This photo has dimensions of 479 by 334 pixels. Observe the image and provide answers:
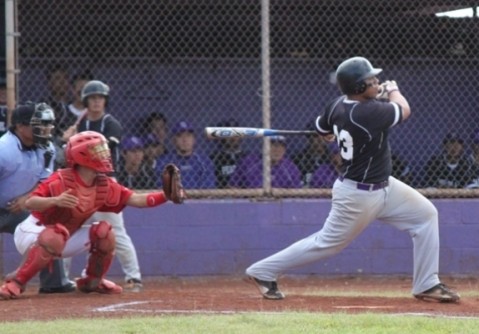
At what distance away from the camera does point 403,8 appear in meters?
12.0

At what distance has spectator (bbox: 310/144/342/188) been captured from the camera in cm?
1124

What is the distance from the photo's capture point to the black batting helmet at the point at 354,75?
7.77 m

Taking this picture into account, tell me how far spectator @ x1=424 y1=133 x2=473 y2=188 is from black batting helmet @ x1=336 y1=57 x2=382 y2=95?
3.79 metres

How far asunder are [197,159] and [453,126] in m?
2.75

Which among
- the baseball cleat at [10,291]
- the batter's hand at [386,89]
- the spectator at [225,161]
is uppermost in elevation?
the batter's hand at [386,89]

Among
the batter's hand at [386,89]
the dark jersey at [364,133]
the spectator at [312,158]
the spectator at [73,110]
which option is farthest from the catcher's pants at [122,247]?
the batter's hand at [386,89]

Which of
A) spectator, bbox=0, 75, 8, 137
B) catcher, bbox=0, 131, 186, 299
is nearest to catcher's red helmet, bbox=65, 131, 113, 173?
catcher, bbox=0, 131, 186, 299

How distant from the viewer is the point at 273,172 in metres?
11.1

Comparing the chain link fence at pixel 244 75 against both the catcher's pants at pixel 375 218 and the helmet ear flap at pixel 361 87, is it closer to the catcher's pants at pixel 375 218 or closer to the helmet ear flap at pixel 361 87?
the catcher's pants at pixel 375 218

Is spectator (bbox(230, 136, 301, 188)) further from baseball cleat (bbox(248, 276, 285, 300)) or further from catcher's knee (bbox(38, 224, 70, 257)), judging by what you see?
catcher's knee (bbox(38, 224, 70, 257))

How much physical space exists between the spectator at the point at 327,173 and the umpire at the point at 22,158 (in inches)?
124

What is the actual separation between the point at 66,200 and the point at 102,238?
1.55 feet

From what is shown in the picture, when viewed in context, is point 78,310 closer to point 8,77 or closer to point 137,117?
point 8,77

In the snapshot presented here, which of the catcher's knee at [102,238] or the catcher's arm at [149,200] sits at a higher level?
the catcher's arm at [149,200]
